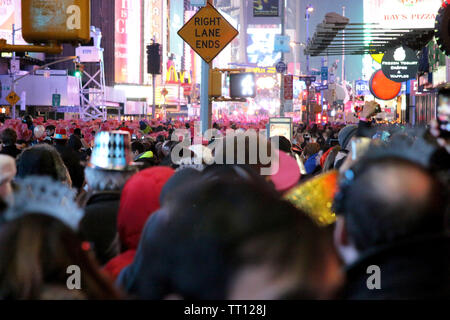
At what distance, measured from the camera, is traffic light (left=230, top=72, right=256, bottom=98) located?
52.6ft

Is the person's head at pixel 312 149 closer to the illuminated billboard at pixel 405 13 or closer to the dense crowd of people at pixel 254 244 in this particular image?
the dense crowd of people at pixel 254 244

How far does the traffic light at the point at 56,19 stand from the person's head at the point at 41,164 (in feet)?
4.71

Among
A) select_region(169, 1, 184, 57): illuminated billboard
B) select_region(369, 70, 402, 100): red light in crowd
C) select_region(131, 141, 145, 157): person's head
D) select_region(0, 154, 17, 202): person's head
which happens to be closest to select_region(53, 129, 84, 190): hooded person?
select_region(131, 141, 145, 157): person's head

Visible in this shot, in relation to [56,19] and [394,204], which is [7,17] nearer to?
[56,19]

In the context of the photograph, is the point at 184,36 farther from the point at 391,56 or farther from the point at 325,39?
the point at 325,39

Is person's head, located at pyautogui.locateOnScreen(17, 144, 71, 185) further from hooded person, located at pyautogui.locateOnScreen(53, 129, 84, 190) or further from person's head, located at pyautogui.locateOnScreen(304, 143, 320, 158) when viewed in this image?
person's head, located at pyautogui.locateOnScreen(304, 143, 320, 158)

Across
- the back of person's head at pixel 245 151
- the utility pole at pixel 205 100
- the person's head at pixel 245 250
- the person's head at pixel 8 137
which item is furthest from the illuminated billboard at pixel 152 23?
the person's head at pixel 245 250

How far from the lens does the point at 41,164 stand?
6008mm

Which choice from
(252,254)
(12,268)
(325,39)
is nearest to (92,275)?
(12,268)

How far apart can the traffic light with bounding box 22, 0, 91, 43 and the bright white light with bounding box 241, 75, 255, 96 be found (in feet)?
30.1

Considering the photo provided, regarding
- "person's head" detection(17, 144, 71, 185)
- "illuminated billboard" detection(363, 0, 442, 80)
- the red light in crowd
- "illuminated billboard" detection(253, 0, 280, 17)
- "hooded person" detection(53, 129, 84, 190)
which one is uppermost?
"illuminated billboard" detection(253, 0, 280, 17)

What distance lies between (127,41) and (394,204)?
402ft

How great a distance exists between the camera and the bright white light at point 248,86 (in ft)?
52.6
